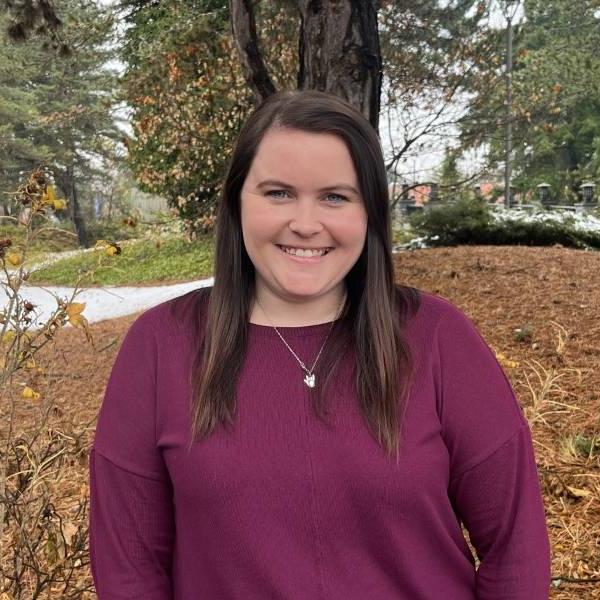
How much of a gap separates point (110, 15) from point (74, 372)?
3.61 m

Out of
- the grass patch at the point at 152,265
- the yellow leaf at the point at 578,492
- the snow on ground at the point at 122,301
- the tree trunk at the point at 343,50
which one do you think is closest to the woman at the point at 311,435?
the yellow leaf at the point at 578,492

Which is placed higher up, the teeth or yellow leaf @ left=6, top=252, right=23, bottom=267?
the teeth

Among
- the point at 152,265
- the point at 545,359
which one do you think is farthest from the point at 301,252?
the point at 152,265

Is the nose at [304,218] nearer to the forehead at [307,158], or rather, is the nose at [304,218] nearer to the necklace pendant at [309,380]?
the forehead at [307,158]

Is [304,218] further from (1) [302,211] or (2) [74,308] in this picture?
(2) [74,308]

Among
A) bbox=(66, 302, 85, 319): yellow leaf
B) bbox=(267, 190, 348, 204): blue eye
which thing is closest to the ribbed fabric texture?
bbox=(267, 190, 348, 204): blue eye

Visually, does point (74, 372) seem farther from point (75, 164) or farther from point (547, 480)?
point (75, 164)

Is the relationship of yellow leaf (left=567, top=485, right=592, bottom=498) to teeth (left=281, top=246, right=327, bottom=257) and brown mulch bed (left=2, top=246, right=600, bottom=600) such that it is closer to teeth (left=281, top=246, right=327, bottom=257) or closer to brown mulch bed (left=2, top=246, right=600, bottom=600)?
brown mulch bed (left=2, top=246, right=600, bottom=600)

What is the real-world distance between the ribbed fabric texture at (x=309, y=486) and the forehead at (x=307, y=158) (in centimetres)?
30

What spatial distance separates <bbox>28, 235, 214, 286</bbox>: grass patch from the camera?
622 inches

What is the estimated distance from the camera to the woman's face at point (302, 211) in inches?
48.1

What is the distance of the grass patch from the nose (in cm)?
1383

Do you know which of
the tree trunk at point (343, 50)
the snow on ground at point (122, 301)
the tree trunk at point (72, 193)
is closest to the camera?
the tree trunk at point (343, 50)

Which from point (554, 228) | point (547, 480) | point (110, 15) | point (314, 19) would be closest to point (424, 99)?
point (554, 228)
